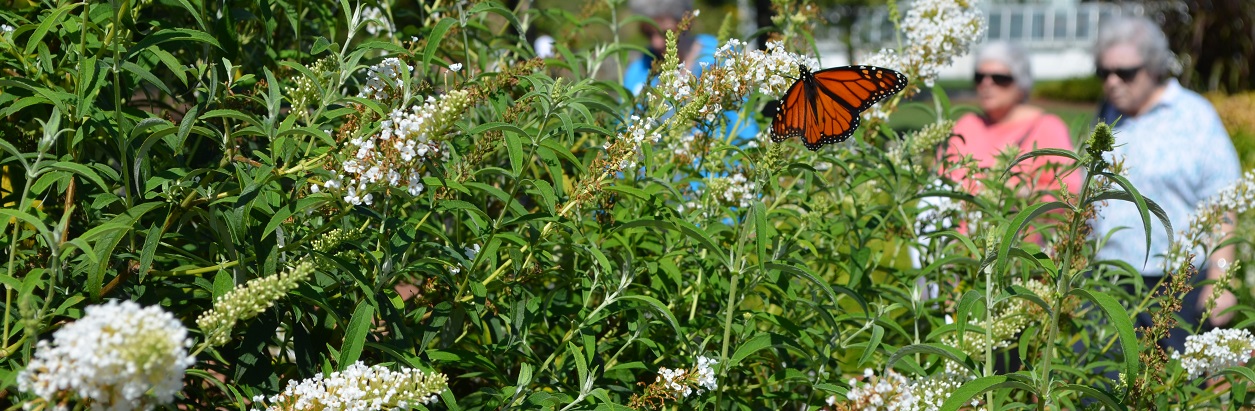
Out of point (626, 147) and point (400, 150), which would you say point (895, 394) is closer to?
point (626, 147)

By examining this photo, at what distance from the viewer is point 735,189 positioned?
2.58m

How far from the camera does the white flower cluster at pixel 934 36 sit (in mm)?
2959

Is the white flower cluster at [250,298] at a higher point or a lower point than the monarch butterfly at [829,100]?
lower

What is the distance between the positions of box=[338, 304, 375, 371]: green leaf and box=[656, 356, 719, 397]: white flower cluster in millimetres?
560

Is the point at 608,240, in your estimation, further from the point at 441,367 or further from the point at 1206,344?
the point at 1206,344

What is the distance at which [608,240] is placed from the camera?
2418 mm

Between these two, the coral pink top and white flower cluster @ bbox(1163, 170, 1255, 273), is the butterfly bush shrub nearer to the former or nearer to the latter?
white flower cluster @ bbox(1163, 170, 1255, 273)

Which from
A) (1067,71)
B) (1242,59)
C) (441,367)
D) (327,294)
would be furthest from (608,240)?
(1067,71)

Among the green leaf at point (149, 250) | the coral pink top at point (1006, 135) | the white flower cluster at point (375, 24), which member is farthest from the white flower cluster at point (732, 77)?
the coral pink top at point (1006, 135)

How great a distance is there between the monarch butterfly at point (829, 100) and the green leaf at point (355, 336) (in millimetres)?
1082

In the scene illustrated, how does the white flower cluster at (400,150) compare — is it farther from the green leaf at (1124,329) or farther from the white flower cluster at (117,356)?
the green leaf at (1124,329)

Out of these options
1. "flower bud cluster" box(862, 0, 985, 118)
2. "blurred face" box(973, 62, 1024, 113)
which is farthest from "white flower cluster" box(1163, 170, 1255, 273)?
"blurred face" box(973, 62, 1024, 113)

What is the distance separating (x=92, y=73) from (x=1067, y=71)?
46634 millimetres

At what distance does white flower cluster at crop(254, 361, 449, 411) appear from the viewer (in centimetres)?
161
